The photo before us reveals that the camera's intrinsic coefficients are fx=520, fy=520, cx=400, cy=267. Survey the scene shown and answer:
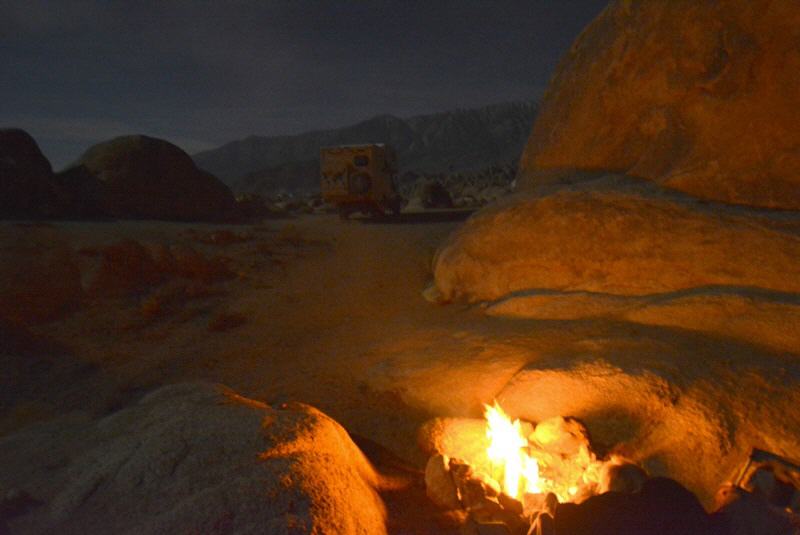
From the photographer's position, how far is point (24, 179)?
14.4m

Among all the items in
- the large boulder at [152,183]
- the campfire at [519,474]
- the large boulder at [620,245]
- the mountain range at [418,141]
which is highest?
the mountain range at [418,141]

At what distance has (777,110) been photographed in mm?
5383

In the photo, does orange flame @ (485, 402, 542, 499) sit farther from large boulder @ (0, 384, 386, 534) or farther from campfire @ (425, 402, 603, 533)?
large boulder @ (0, 384, 386, 534)

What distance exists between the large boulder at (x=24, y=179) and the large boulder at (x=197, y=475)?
1228 centimetres

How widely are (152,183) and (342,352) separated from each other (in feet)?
48.8

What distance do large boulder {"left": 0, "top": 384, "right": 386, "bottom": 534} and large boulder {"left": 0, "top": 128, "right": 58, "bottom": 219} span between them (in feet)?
40.3

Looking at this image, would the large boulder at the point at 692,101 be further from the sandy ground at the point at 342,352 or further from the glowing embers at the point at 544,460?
the glowing embers at the point at 544,460

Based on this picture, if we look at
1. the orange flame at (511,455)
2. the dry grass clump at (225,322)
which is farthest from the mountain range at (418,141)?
the orange flame at (511,455)

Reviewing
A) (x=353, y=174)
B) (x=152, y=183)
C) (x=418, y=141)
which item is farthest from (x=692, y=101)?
(x=418, y=141)

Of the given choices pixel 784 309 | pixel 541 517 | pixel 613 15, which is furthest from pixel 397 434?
pixel 613 15

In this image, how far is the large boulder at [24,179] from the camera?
13867mm

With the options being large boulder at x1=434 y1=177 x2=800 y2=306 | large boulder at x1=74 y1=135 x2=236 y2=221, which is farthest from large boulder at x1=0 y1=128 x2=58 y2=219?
large boulder at x1=434 y1=177 x2=800 y2=306

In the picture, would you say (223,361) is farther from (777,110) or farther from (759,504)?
(777,110)

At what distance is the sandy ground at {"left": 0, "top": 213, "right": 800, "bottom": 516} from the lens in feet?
15.2
